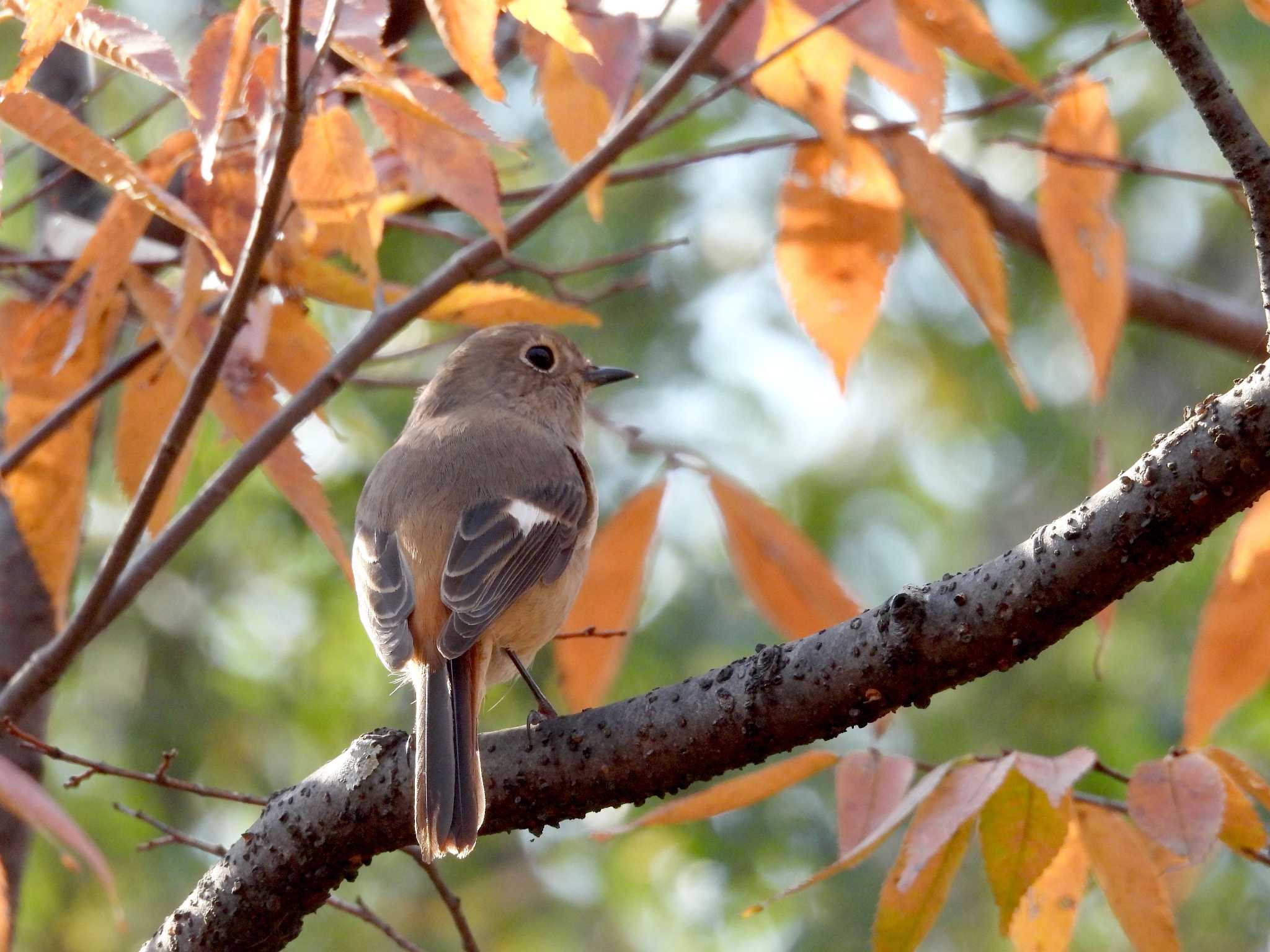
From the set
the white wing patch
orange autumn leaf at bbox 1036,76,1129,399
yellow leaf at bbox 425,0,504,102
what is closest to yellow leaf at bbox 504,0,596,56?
yellow leaf at bbox 425,0,504,102

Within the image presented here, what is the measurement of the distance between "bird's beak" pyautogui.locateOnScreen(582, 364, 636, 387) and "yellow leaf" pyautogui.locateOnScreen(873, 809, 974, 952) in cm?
266

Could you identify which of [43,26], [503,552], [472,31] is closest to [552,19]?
[472,31]

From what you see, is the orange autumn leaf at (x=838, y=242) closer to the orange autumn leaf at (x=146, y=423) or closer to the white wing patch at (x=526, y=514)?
the white wing patch at (x=526, y=514)

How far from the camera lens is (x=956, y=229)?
2.99 metres

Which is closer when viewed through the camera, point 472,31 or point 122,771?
point 472,31

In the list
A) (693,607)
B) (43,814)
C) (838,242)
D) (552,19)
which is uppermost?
(552,19)

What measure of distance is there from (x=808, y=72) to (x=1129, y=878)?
1.63 meters

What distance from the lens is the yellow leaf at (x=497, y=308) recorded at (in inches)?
121

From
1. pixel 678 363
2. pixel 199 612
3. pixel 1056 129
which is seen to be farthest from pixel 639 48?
pixel 199 612

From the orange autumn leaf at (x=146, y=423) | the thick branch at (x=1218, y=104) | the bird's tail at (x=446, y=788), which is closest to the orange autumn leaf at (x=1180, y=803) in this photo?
the thick branch at (x=1218, y=104)

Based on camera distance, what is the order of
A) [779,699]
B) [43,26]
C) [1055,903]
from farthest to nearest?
1. [1055,903]
2. [779,699]
3. [43,26]

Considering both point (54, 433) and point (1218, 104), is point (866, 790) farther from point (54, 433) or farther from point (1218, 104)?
point (54, 433)

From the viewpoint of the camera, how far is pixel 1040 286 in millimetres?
9086

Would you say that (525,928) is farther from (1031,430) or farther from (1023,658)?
(1023,658)
